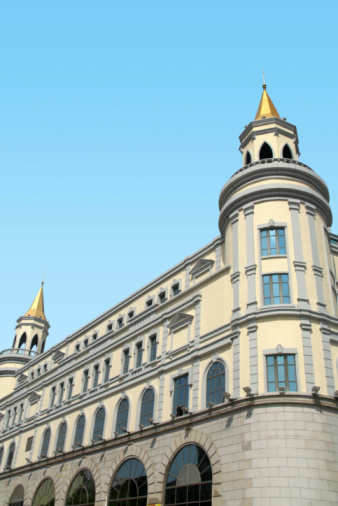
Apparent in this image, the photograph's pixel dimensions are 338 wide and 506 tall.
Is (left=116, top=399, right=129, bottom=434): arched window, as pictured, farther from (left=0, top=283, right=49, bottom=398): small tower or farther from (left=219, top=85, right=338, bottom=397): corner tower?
(left=0, top=283, right=49, bottom=398): small tower

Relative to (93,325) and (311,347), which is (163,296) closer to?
(93,325)

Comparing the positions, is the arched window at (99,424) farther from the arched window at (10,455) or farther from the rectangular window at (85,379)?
the arched window at (10,455)

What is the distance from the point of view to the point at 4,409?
197ft

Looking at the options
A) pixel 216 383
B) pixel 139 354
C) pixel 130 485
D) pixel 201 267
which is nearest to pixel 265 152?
pixel 201 267

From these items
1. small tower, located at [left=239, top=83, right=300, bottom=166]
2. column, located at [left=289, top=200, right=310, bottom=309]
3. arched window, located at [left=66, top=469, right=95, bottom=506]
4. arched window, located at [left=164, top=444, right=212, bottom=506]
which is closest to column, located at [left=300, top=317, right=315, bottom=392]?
column, located at [left=289, top=200, right=310, bottom=309]

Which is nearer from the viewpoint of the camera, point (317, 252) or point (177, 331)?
point (317, 252)

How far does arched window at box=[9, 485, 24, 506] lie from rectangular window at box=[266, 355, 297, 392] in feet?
101

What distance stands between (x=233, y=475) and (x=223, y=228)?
1639 centimetres

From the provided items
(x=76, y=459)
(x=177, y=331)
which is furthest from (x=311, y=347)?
(x=76, y=459)

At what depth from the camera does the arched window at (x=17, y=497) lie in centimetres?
4511

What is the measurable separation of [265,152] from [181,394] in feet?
57.8

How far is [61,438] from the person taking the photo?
43875mm

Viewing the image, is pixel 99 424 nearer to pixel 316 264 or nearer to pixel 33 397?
pixel 33 397

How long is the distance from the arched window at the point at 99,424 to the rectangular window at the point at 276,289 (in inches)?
727
